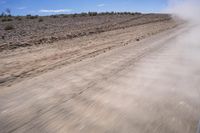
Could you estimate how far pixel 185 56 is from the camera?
912cm

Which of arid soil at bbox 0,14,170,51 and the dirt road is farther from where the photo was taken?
arid soil at bbox 0,14,170,51

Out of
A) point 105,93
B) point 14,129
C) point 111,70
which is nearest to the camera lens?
point 14,129

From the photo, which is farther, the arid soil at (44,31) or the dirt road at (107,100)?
the arid soil at (44,31)

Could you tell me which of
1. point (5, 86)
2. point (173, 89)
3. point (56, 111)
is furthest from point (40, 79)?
point (173, 89)

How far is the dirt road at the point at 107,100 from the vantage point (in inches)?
159

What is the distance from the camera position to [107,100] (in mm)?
5023

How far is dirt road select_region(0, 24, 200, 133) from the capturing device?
13.2 ft

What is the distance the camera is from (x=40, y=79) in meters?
6.49

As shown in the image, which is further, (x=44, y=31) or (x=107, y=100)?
(x=44, y=31)

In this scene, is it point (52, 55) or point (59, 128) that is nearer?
point (59, 128)

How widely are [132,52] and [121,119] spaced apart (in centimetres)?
598

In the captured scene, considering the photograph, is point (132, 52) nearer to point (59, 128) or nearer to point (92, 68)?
point (92, 68)

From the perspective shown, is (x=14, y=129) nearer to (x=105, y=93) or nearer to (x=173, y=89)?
(x=105, y=93)

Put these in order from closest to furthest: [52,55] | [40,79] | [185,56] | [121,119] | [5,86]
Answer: [121,119]
[5,86]
[40,79]
[185,56]
[52,55]
